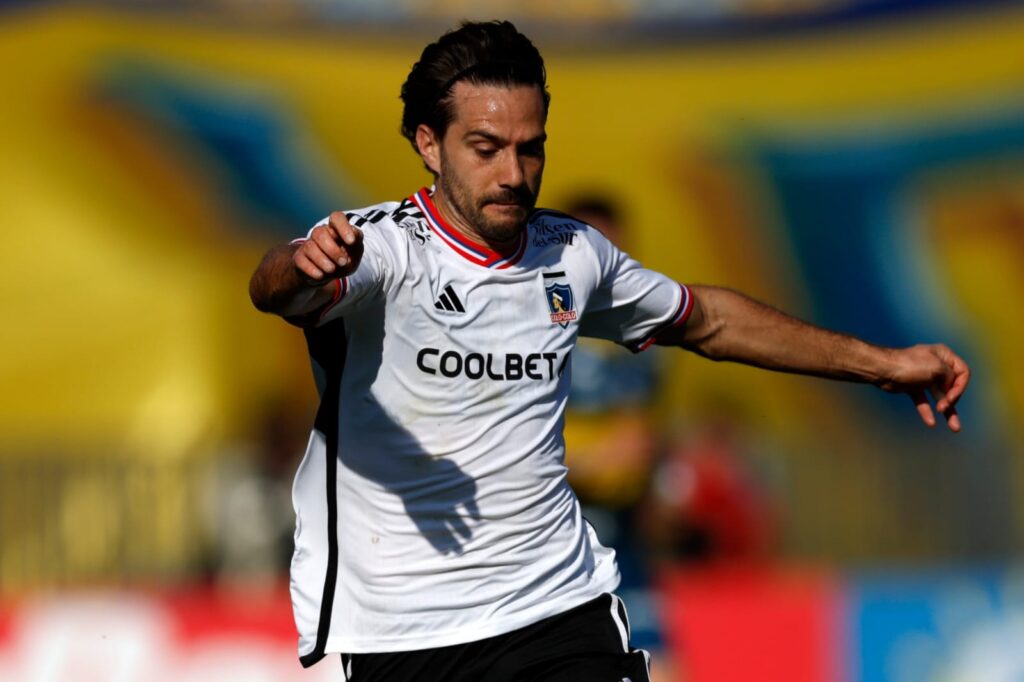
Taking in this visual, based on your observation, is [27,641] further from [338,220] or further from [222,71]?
[222,71]

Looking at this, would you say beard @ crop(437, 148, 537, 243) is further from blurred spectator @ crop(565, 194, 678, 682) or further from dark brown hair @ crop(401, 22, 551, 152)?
blurred spectator @ crop(565, 194, 678, 682)

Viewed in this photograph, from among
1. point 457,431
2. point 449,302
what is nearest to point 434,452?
point 457,431

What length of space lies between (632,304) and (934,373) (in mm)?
866

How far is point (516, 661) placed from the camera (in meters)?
4.11

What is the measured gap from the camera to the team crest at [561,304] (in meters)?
4.25

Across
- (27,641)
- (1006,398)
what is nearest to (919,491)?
(1006,398)

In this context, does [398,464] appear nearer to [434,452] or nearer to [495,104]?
[434,452]

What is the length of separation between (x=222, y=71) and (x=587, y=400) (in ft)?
26.5

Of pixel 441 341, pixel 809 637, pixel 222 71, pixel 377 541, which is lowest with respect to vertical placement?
pixel 809 637

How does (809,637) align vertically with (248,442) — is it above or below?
below

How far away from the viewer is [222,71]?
14109 millimetres

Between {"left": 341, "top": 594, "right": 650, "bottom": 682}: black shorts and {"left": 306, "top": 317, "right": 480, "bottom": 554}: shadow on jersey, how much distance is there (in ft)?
0.85

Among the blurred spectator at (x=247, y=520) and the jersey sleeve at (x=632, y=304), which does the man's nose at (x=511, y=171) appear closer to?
the jersey sleeve at (x=632, y=304)

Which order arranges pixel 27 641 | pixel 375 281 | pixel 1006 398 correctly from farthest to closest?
pixel 1006 398
pixel 27 641
pixel 375 281
